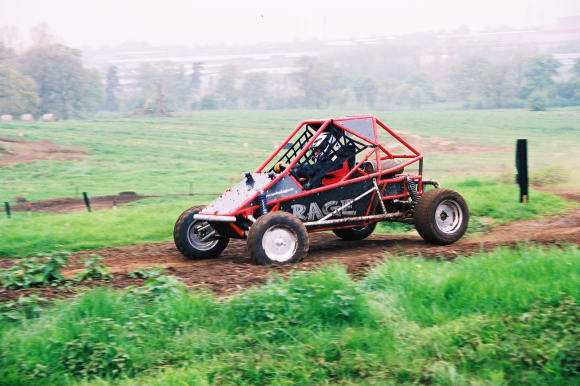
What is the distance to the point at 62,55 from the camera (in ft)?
113

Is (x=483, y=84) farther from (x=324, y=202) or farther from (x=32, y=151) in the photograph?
(x=324, y=202)

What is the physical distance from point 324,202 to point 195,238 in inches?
83.7

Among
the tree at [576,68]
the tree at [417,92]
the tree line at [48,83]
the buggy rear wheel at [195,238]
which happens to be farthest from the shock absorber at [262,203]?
the tree at [576,68]

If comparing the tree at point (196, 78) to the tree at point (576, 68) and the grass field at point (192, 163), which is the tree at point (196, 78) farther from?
the tree at point (576, 68)

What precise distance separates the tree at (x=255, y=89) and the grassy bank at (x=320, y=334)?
107 feet

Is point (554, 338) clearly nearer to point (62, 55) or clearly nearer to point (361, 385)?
point (361, 385)

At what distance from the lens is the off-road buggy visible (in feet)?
29.2

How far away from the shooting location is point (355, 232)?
35.9 ft

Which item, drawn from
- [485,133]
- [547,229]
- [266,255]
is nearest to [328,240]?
[266,255]

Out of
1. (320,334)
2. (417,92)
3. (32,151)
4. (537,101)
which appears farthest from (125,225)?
(417,92)

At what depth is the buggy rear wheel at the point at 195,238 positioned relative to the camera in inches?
372

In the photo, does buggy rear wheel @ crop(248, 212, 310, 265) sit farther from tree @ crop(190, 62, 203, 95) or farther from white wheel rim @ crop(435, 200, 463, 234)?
tree @ crop(190, 62, 203, 95)

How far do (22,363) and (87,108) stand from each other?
3098cm

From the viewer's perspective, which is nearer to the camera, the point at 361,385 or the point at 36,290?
the point at 361,385
